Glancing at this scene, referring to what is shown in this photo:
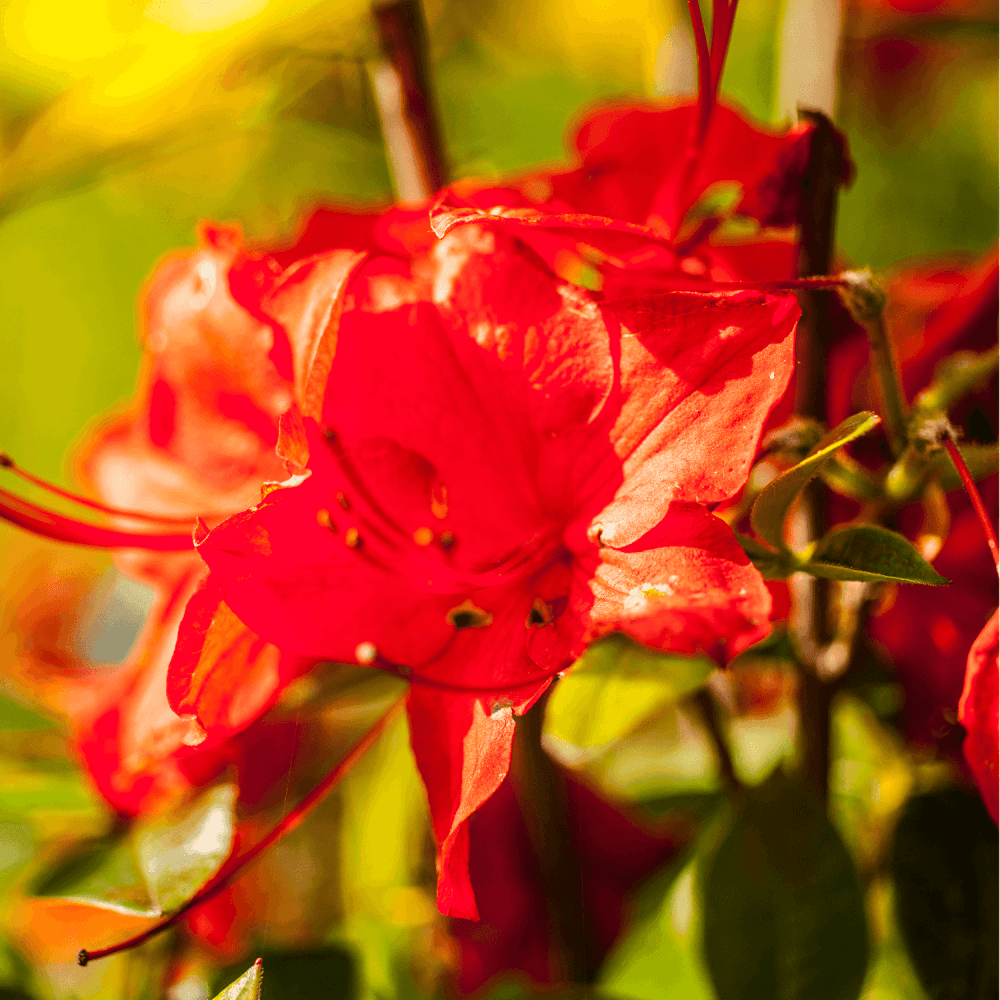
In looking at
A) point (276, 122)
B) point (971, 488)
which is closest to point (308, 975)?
point (971, 488)

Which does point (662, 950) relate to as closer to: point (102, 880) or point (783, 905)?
point (783, 905)

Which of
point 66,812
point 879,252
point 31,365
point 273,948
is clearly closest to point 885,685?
point 273,948

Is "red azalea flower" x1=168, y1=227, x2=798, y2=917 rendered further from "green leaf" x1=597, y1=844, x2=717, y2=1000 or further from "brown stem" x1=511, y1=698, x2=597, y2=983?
"green leaf" x1=597, y1=844, x2=717, y2=1000

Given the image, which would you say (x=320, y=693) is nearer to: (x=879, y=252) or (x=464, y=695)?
(x=464, y=695)

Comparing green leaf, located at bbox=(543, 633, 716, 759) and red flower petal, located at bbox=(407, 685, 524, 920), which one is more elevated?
red flower petal, located at bbox=(407, 685, 524, 920)

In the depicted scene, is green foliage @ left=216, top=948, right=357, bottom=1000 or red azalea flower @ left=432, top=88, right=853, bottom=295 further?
green foliage @ left=216, top=948, right=357, bottom=1000

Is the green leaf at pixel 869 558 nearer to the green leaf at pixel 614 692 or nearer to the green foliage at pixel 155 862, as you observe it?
the green leaf at pixel 614 692

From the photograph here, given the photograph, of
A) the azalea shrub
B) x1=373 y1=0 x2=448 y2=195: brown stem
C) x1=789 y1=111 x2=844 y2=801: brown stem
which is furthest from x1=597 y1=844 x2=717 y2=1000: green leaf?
x1=373 y1=0 x2=448 y2=195: brown stem
